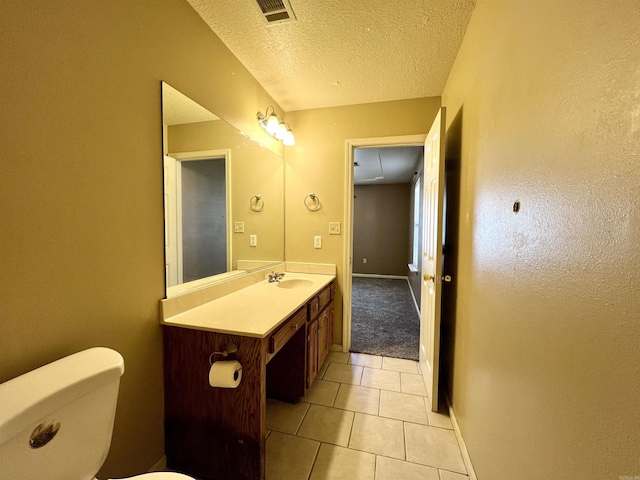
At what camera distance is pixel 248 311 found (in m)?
1.47

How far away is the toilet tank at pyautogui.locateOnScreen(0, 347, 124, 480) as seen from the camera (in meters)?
0.64

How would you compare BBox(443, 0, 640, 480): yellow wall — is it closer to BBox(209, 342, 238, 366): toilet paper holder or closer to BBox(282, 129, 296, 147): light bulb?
BBox(209, 342, 238, 366): toilet paper holder

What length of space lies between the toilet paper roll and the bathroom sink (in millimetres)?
1107

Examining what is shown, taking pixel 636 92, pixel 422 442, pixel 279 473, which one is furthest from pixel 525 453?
pixel 279 473

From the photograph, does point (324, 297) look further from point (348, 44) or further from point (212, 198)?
point (348, 44)

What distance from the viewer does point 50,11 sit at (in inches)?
33.7

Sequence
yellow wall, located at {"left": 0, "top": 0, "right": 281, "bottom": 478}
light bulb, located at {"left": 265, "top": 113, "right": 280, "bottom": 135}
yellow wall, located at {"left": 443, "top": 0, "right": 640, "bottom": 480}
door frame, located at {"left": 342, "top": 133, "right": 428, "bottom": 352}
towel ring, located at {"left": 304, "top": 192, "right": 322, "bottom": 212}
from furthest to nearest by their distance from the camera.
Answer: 1. towel ring, located at {"left": 304, "top": 192, "right": 322, "bottom": 212}
2. door frame, located at {"left": 342, "top": 133, "right": 428, "bottom": 352}
3. light bulb, located at {"left": 265, "top": 113, "right": 280, "bottom": 135}
4. yellow wall, located at {"left": 0, "top": 0, "right": 281, "bottom": 478}
5. yellow wall, located at {"left": 443, "top": 0, "right": 640, "bottom": 480}

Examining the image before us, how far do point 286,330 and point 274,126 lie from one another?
170 centimetres

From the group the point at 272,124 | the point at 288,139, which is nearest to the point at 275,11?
the point at 272,124

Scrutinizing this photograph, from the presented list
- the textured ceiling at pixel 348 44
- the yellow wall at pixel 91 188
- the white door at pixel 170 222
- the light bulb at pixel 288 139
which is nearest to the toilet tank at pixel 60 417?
the yellow wall at pixel 91 188

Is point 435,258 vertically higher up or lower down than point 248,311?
higher up

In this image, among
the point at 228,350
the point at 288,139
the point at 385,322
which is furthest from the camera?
the point at 385,322

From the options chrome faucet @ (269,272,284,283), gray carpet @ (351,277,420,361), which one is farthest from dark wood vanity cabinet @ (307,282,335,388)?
gray carpet @ (351,277,420,361)

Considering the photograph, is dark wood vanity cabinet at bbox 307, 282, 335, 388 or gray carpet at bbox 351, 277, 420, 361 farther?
gray carpet at bbox 351, 277, 420, 361
